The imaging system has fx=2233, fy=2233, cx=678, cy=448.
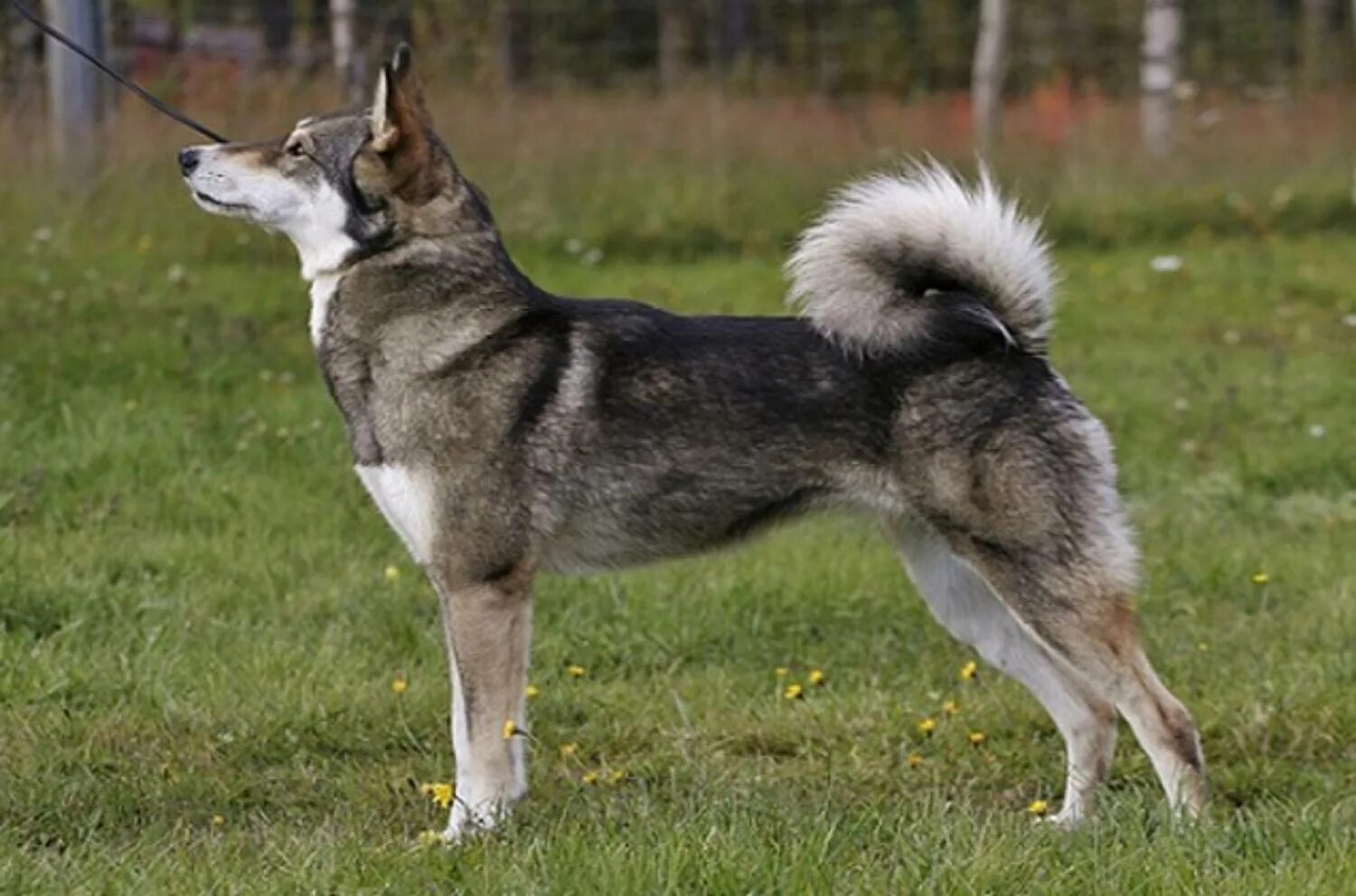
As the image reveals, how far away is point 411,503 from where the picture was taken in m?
4.54

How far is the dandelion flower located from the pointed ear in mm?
1280

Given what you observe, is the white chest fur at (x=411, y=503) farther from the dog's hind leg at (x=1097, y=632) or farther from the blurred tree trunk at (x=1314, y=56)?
the blurred tree trunk at (x=1314, y=56)

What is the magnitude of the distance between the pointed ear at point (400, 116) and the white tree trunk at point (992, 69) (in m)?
8.84

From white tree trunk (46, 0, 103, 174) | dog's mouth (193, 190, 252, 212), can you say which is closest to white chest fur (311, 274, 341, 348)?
dog's mouth (193, 190, 252, 212)

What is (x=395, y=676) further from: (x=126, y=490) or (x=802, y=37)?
(x=802, y=37)

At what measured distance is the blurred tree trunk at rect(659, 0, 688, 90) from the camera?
44.3ft

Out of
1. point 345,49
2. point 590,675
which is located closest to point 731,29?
point 345,49

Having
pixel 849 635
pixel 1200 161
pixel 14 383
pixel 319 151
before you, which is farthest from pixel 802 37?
pixel 319 151

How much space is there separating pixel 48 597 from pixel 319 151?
1.63 metres

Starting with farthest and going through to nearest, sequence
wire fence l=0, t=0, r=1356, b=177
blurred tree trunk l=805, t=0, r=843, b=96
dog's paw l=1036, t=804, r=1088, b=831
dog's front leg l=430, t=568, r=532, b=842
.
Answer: blurred tree trunk l=805, t=0, r=843, b=96, wire fence l=0, t=0, r=1356, b=177, dog's front leg l=430, t=568, r=532, b=842, dog's paw l=1036, t=804, r=1088, b=831

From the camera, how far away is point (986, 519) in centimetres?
452

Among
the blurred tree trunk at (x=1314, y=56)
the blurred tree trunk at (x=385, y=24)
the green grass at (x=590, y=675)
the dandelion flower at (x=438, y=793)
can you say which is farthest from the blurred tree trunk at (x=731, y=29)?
the dandelion flower at (x=438, y=793)

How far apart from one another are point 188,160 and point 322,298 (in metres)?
0.40

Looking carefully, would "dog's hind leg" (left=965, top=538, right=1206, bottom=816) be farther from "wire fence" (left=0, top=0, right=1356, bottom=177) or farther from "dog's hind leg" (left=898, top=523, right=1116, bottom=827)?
"wire fence" (left=0, top=0, right=1356, bottom=177)
